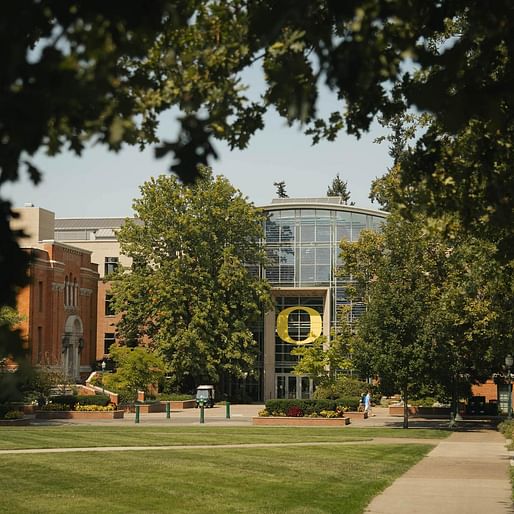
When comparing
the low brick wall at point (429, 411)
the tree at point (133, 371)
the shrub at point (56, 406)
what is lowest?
the low brick wall at point (429, 411)

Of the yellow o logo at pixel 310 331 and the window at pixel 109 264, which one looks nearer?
the yellow o logo at pixel 310 331

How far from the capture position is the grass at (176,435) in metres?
30.0

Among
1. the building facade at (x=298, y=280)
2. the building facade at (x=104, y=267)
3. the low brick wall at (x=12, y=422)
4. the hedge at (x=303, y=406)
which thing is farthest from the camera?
the building facade at (x=104, y=267)

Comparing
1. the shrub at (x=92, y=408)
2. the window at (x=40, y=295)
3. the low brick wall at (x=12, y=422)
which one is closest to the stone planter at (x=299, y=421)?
the shrub at (x=92, y=408)

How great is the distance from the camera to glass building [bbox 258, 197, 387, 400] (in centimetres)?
7294

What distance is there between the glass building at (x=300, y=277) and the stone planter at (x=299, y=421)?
89.9 ft

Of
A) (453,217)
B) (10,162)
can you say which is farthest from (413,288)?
(10,162)

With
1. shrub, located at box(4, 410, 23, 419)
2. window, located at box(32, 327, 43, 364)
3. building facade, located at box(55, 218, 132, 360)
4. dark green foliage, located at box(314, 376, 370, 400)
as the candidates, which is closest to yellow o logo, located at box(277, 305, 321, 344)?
building facade, located at box(55, 218, 132, 360)

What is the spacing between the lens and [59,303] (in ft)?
226

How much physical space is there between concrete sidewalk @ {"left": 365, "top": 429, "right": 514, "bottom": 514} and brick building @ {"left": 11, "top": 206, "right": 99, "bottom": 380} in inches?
1593

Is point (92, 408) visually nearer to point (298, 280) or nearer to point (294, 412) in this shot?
point (294, 412)

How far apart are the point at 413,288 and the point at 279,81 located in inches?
1625

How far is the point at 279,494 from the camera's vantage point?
709 inches

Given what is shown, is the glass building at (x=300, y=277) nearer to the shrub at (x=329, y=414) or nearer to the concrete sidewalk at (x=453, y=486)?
the shrub at (x=329, y=414)
